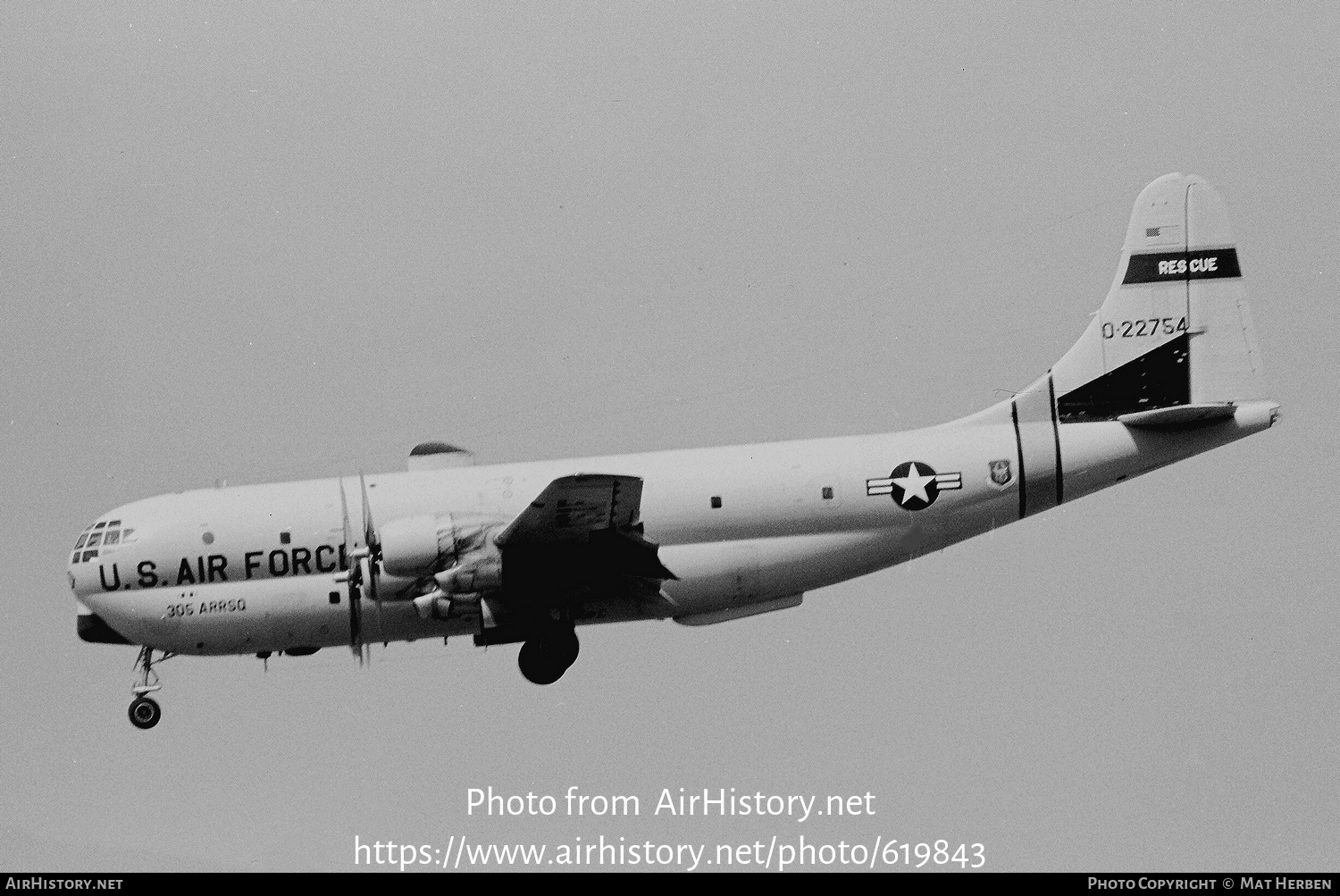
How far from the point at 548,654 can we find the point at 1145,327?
10.8m

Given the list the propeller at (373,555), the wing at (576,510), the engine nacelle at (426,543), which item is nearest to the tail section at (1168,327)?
the wing at (576,510)

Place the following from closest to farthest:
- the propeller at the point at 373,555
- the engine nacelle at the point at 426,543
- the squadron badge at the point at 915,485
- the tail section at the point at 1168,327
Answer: the engine nacelle at the point at 426,543 → the propeller at the point at 373,555 → the squadron badge at the point at 915,485 → the tail section at the point at 1168,327

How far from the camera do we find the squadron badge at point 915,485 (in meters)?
29.6

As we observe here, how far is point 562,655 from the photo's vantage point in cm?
2961

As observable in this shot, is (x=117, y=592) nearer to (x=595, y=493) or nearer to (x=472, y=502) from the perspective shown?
(x=472, y=502)

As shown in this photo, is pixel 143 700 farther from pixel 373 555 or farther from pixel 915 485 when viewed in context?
pixel 915 485

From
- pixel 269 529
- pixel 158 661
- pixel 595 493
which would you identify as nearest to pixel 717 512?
pixel 595 493

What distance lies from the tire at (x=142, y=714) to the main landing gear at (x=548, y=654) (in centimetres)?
594

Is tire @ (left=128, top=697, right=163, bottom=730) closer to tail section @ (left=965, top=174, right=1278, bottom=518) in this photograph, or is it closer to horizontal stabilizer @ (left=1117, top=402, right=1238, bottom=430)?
tail section @ (left=965, top=174, right=1278, bottom=518)

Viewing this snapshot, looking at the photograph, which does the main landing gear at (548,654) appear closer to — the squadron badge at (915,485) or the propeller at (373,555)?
the propeller at (373,555)

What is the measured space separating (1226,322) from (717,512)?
8.65 m

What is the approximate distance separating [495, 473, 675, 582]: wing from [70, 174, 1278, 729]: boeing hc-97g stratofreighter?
63 mm

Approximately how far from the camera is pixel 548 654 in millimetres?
29562

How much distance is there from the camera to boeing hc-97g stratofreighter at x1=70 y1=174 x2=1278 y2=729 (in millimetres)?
29281
